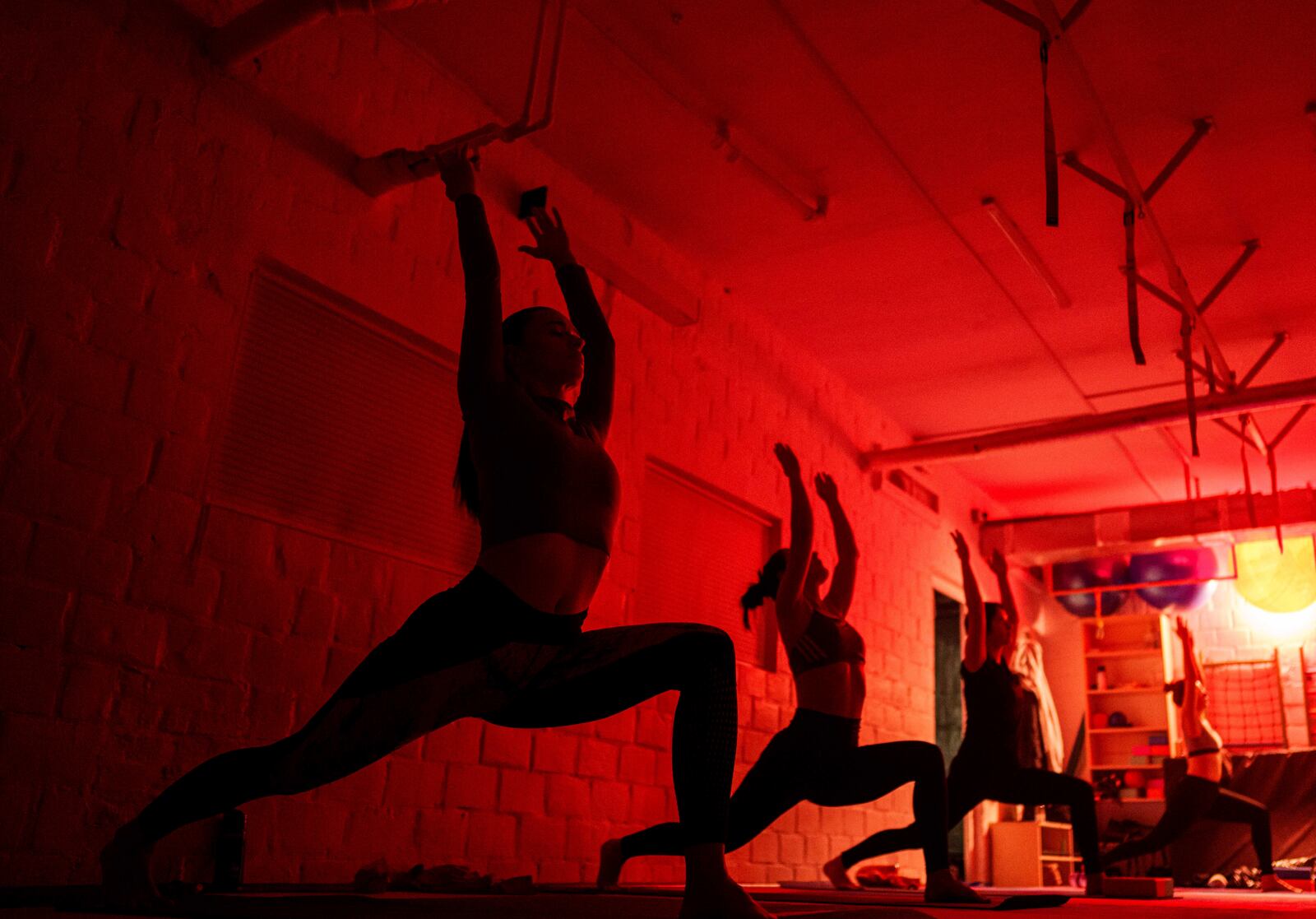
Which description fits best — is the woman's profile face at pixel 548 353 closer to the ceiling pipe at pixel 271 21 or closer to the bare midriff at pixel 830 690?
the ceiling pipe at pixel 271 21

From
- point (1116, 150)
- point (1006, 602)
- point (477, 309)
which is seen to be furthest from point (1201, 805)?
point (477, 309)

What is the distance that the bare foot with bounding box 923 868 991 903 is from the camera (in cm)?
350

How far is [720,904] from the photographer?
1703 mm

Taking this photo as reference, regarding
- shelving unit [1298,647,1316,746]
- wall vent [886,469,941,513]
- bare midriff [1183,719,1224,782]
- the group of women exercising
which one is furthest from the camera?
shelving unit [1298,647,1316,746]

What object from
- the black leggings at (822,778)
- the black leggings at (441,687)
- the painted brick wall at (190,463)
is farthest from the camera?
the black leggings at (822,778)

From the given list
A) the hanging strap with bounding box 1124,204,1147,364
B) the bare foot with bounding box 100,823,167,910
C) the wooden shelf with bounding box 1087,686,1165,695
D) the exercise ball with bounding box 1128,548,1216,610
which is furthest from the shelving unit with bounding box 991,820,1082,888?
the bare foot with bounding box 100,823,167,910

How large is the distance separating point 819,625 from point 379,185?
2395 mm

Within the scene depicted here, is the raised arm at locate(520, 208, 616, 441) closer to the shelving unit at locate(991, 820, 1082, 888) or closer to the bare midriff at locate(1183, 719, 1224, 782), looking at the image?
the bare midriff at locate(1183, 719, 1224, 782)

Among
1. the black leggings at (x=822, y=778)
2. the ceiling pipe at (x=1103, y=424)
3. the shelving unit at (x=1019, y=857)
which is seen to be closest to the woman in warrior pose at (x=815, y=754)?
the black leggings at (x=822, y=778)

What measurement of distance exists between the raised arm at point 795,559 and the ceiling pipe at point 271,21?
199cm

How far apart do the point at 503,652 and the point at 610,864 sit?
239 cm

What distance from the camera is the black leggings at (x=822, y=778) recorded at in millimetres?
3873

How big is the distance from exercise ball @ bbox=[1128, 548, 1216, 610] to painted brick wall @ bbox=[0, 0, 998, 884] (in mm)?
6841

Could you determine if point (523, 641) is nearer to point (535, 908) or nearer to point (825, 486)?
point (535, 908)
